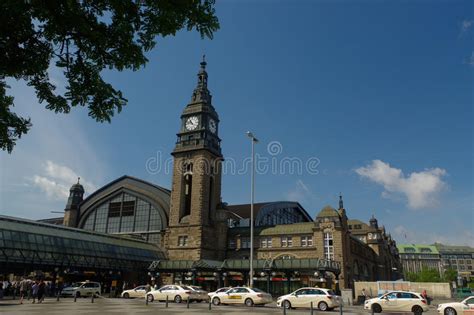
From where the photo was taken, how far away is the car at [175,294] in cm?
3356

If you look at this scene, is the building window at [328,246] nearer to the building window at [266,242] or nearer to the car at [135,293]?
the building window at [266,242]

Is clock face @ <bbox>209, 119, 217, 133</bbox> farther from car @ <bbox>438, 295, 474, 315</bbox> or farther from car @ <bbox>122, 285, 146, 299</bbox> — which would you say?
car @ <bbox>438, 295, 474, 315</bbox>

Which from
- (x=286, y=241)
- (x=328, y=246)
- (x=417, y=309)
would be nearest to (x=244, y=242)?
(x=286, y=241)

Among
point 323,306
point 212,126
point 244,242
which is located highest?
point 212,126

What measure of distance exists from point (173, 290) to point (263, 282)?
2013 cm

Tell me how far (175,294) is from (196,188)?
2546 cm

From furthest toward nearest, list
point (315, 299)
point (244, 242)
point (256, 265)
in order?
1. point (244, 242)
2. point (256, 265)
3. point (315, 299)

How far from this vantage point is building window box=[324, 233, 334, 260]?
53.8m

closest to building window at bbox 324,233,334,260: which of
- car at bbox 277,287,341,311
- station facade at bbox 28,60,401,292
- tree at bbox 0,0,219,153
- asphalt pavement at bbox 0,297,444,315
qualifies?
station facade at bbox 28,60,401,292

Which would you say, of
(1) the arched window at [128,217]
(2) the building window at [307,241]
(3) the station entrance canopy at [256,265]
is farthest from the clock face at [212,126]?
(3) the station entrance canopy at [256,265]

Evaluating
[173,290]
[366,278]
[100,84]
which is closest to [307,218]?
[366,278]

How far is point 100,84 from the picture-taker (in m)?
7.48

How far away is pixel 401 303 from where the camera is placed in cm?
2620

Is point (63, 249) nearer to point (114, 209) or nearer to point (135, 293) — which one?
point (135, 293)
